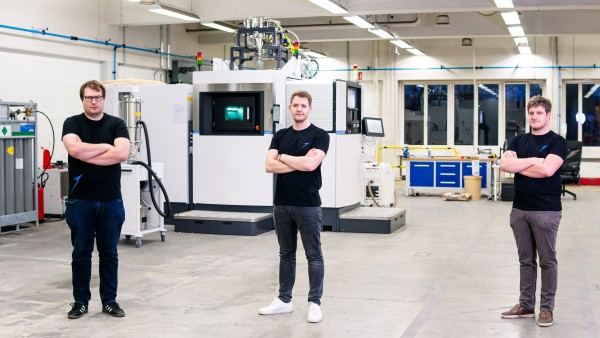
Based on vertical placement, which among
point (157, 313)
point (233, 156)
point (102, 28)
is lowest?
point (157, 313)

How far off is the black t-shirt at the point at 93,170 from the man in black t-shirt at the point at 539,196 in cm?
245

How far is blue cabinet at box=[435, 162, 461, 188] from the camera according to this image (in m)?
13.6

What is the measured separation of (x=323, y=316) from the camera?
4.86 m

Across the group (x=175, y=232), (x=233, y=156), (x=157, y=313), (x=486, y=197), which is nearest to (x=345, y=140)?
(x=233, y=156)

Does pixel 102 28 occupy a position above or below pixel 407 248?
above

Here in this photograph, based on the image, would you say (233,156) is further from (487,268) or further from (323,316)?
(323,316)

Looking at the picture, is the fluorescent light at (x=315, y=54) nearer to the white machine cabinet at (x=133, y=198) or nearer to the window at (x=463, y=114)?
the window at (x=463, y=114)

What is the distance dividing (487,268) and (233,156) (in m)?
3.62

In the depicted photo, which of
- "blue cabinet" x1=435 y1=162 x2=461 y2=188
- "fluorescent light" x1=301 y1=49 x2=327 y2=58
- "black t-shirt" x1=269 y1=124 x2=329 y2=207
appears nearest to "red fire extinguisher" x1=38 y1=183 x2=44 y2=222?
"black t-shirt" x1=269 y1=124 x2=329 y2=207

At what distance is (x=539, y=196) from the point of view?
4480mm

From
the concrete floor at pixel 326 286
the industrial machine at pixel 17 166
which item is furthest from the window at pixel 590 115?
the industrial machine at pixel 17 166

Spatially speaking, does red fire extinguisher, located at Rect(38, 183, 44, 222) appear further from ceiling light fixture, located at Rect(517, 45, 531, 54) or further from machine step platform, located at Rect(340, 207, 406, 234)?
ceiling light fixture, located at Rect(517, 45, 531, 54)

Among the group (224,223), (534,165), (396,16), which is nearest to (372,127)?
(224,223)

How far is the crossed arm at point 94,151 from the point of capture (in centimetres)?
457
